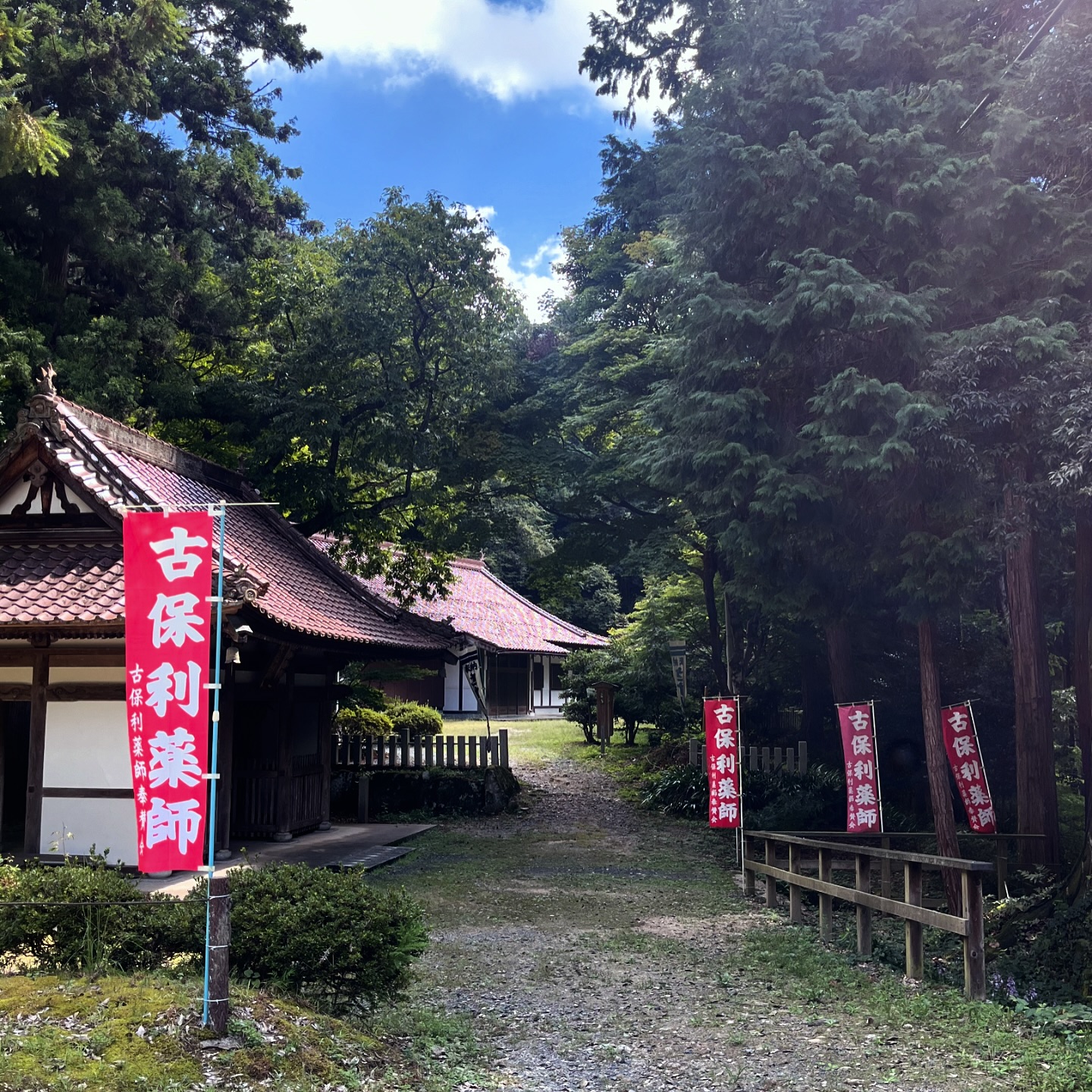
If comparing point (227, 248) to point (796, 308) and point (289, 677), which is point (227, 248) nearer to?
point (289, 677)

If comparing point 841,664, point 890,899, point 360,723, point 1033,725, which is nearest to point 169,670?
point 890,899

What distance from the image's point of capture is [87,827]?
10375 mm

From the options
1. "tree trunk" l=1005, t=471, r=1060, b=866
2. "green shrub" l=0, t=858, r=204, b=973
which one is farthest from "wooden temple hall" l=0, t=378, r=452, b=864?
"tree trunk" l=1005, t=471, r=1060, b=866

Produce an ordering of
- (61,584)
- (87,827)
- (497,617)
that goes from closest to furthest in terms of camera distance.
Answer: (61,584) → (87,827) → (497,617)

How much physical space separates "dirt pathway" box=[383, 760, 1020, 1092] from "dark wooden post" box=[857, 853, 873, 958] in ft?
1.53

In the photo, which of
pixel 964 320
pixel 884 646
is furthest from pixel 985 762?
pixel 964 320

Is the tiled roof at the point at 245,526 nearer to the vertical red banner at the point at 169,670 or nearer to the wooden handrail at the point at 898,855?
the vertical red banner at the point at 169,670

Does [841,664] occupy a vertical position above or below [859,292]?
below

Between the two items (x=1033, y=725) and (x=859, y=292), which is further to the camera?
(x=1033, y=725)

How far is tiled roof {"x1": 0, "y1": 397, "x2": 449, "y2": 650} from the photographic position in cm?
1070

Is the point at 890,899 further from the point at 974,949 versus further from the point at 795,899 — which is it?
the point at 974,949

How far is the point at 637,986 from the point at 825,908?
267 cm

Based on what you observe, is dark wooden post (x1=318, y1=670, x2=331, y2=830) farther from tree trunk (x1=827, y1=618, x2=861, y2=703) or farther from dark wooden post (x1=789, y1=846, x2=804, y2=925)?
tree trunk (x1=827, y1=618, x2=861, y2=703)

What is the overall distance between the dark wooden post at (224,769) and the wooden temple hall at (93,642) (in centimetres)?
2
